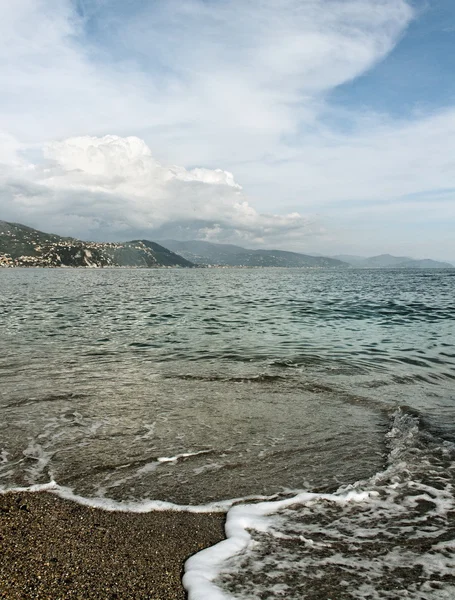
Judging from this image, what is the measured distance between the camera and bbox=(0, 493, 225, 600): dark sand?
421 centimetres

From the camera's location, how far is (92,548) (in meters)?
4.95

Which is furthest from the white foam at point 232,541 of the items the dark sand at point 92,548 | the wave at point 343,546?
the dark sand at point 92,548

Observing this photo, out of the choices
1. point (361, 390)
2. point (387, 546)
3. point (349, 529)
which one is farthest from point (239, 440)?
point (361, 390)

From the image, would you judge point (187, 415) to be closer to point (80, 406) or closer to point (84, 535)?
point (80, 406)

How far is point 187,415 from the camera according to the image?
10.6 metres

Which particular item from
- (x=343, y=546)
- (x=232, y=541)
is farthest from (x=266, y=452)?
(x=343, y=546)

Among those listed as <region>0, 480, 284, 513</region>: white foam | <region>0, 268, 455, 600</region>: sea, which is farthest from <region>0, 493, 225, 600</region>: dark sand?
<region>0, 268, 455, 600</region>: sea

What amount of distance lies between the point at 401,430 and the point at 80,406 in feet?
28.9

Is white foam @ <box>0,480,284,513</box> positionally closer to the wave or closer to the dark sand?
the dark sand

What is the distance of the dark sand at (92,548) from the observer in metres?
4.21

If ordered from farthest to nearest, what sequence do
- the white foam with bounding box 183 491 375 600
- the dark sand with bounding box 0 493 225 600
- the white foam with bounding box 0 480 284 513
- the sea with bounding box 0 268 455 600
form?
1. the white foam with bounding box 0 480 284 513
2. the sea with bounding box 0 268 455 600
3. the white foam with bounding box 183 491 375 600
4. the dark sand with bounding box 0 493 225 600

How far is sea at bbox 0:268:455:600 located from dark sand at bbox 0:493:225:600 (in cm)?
27

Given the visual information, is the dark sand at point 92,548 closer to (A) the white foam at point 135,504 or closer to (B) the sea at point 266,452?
(A) the white foam at point 135,504

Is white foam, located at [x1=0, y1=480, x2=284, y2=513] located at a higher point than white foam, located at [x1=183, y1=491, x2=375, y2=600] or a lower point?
lower
